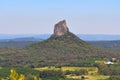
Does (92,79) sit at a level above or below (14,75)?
below

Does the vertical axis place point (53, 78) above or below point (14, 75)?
below

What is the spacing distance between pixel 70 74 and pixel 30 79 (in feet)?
172

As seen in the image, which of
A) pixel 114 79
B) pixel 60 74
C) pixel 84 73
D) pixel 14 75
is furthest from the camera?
pixel 84 73

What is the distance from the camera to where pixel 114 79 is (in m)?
162

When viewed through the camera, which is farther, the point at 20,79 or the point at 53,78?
the point at 53,78

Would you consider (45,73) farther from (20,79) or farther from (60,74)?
(20,79)

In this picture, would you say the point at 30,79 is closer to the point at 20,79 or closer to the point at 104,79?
the point at 104,79

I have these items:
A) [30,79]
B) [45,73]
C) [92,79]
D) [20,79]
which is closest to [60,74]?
[45,73]

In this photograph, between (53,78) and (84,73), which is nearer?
(53,78)

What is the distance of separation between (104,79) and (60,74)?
25243 millimetres

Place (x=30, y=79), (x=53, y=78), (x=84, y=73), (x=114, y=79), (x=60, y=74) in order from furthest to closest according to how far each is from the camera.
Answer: (x=84, y=73) → (x=60, y=74) → (x=53, y=78) → (x=114, y=79) → (x=30, y=79)

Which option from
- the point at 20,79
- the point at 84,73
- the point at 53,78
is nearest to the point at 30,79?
the point at 53,78

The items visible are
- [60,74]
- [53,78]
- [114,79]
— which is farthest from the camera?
[60,74]

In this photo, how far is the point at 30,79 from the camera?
148m
